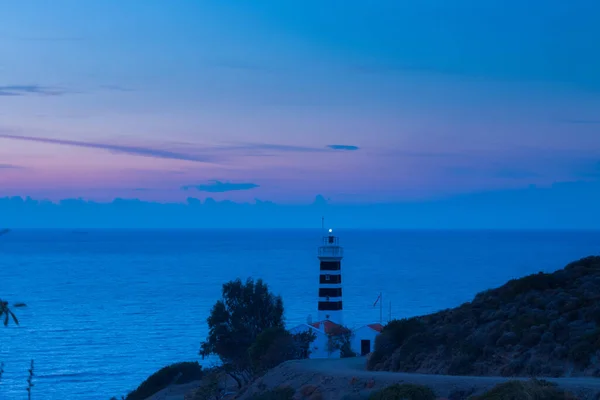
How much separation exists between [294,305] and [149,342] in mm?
25857

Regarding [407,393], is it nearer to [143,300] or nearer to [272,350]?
[272,350]

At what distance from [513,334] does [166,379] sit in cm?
2226

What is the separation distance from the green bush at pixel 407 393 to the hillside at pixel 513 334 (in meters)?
4.91

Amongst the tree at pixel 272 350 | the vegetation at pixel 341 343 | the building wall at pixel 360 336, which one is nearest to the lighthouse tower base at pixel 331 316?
the building wall at pixel 360 336

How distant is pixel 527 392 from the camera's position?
13359mm

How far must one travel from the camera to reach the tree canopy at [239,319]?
1495 inches

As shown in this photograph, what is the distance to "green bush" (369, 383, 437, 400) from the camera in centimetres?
1576

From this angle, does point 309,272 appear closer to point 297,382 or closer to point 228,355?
point 228,355


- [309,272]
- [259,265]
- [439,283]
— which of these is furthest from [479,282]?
[259,265]

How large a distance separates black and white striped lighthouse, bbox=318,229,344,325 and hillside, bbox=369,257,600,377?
42.9 feet

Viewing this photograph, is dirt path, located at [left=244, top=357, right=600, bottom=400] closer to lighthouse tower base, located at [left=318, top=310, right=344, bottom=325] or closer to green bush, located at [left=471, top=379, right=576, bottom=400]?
green bush, located at [left=471, top=379, right=576, bottom=400]

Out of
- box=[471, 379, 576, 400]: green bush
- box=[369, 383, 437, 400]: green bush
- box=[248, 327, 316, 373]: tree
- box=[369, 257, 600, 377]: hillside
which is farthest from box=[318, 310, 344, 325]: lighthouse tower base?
box=[471, 379, 576, 400]: green bush

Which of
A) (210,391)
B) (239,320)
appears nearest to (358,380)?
(210,391)

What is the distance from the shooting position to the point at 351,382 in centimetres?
2023
